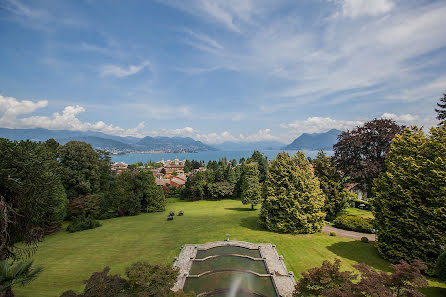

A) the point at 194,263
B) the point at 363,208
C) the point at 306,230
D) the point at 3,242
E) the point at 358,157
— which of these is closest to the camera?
the point at 3,242

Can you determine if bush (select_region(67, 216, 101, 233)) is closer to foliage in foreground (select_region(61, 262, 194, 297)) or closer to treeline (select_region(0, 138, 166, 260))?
treeline (select_region(0, 138, 166, 260))

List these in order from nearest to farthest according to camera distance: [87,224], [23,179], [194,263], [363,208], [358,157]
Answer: [23,179]
[194,263]
[358,157]
[87,224]
[363,208]

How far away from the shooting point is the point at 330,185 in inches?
961

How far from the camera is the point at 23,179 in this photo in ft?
34.7

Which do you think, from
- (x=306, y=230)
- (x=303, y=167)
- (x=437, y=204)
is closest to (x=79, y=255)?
(x=306, y=230)

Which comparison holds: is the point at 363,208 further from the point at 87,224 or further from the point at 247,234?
the point at 87,224

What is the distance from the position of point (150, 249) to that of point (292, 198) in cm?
1370

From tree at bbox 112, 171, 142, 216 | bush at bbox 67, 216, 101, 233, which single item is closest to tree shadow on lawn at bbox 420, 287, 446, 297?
bush at bbox 67, 216, 101, 233

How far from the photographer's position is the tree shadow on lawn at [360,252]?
13.8 m

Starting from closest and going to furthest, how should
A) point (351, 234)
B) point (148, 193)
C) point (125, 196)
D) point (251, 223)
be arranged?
1. point (351, 234)
2. point (251, 223)
3. point (125, 196)
4. point (148, 193)

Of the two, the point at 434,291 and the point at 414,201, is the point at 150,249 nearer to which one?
the point at 434,291

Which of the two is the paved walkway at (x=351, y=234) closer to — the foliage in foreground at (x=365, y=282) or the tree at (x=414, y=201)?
the tree at (x=414, y=201)

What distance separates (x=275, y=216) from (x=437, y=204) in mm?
12034

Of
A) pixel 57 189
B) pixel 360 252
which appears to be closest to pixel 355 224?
pixel 360 252
